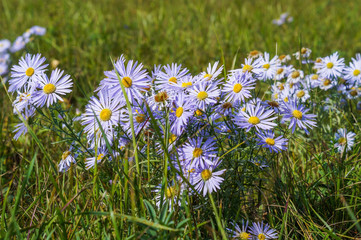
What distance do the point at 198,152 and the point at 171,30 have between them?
3.17 metres

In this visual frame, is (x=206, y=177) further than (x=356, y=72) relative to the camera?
No

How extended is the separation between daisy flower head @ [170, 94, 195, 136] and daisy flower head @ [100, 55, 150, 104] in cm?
13

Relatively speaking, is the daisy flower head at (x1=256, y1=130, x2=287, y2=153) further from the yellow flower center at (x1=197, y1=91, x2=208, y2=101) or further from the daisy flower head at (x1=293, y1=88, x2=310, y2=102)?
the daisy flower head at (x1=293, y1=88, x2=310, y2=102)

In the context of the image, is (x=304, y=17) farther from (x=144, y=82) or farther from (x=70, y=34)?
(x=144, y=82)

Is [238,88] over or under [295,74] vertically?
under

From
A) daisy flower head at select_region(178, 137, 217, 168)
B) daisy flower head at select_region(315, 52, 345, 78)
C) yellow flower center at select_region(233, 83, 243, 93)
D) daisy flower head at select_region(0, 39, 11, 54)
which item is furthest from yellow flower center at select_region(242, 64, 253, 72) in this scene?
daisy flower head at select_region(0, 39, 11, 54)

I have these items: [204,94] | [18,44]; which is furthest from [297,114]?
[18,44]

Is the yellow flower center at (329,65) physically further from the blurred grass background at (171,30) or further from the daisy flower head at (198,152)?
the daisy flower head at (198,152)

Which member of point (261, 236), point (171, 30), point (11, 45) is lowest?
point (261, 236)

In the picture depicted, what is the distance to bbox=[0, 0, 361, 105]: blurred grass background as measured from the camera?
3.32 m

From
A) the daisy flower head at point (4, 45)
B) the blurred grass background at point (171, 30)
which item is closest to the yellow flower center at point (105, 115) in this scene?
the blurred grass background at point (171, 30)

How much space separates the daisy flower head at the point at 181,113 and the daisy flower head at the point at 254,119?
0.17 m

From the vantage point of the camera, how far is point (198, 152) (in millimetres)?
1101

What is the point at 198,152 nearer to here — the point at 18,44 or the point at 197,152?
the point at 197,152
